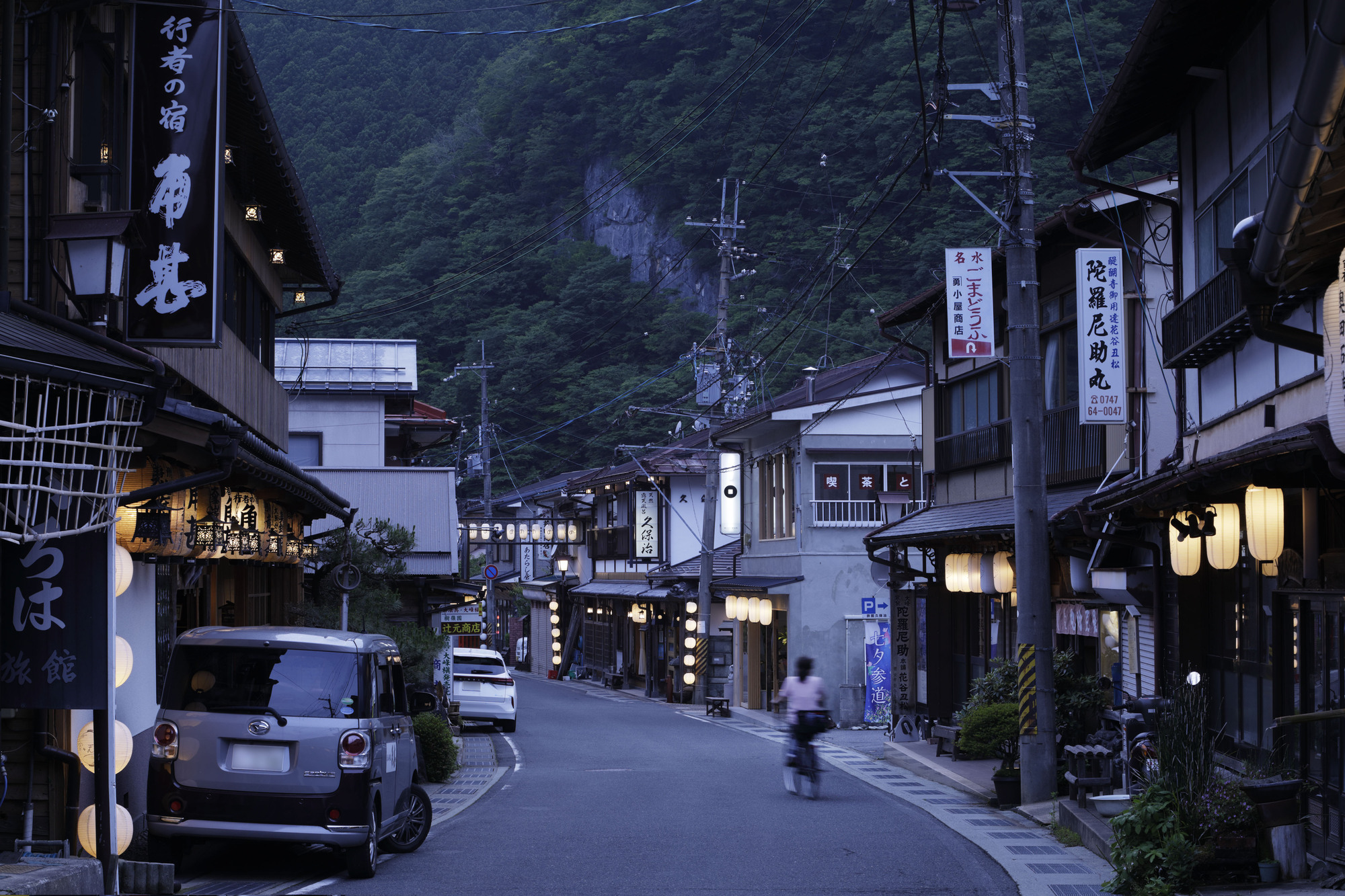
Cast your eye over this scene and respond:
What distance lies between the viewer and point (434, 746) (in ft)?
65.6

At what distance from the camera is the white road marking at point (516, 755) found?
75.1 ft

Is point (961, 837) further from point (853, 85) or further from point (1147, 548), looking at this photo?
point (853, 85)

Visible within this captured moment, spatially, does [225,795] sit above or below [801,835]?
above

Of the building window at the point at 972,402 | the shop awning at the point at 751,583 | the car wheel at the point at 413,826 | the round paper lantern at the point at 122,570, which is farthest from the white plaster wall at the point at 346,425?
the round paper lantern at the point at 122,570

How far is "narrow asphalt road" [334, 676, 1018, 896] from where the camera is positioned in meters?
10.8

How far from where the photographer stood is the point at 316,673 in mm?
10828

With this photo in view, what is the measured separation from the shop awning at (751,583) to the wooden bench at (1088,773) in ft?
67.8

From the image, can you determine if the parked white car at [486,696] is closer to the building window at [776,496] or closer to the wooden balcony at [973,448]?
the building window at [776,496]

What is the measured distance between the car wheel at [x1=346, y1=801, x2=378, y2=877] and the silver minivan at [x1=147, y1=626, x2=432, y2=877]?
1 centimetres

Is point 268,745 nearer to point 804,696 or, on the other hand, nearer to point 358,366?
point 804,696

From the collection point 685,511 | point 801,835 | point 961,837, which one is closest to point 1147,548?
point 961,837

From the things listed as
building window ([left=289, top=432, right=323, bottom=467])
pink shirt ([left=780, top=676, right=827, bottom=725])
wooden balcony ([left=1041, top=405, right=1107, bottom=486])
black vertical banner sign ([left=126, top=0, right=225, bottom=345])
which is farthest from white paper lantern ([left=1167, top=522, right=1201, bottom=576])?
building window ([left=289, top=432, right=323, bottom=467])

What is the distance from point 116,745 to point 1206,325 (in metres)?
10.6

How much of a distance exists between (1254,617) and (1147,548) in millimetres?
2594
